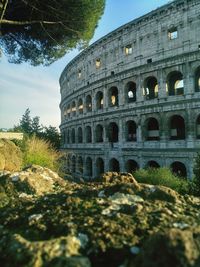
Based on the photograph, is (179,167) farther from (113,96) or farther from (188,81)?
(113,96)

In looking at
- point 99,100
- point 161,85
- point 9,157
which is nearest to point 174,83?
point 161,85

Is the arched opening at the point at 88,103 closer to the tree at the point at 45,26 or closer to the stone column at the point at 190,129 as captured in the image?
the stone column at the point at 190,129

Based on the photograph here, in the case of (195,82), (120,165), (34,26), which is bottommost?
(120,165)

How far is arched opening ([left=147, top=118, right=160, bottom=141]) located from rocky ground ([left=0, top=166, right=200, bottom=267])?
1973cm

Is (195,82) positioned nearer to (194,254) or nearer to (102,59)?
(102,59)

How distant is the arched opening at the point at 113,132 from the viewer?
27250 millimetres

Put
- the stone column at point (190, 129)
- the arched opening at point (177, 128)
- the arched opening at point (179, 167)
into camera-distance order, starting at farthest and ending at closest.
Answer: the arched opening at point (177, 128) < the arched opening at point (179, 167) < the stone column at point (190, 129)

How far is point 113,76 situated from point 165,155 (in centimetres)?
887

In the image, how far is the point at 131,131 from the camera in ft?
86.8

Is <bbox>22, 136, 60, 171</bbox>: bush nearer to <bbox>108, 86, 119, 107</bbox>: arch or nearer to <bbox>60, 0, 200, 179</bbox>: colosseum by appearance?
<bbox>60, 0, 200, 179</bbox>: colosseum

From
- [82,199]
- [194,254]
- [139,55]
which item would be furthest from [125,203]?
[139,55]

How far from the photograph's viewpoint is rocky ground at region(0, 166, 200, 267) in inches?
80.7

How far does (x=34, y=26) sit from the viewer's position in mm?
15148

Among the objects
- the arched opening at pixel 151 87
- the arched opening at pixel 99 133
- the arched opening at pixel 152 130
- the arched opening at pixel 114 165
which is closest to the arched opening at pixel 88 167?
the arched opening at pixel 99 133
